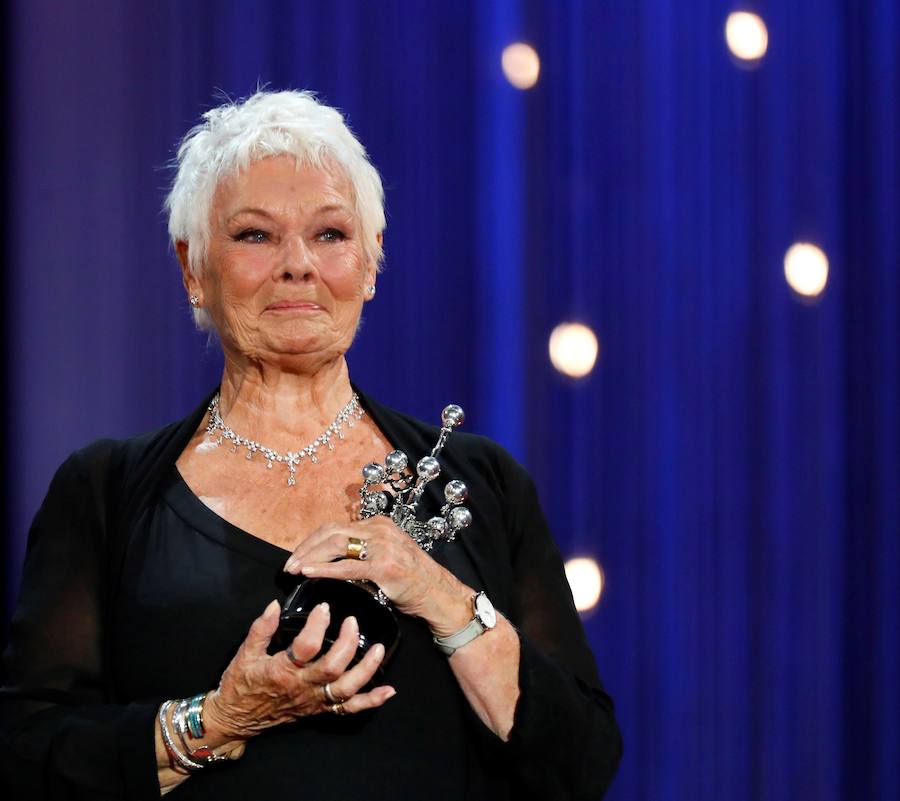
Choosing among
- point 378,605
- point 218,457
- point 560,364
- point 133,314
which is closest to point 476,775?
point 378,605

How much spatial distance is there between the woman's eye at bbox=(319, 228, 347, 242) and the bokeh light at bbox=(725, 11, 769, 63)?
1058 millimetres

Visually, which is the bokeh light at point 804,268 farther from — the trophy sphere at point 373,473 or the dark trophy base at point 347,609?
the dark trophy base at point 347,609

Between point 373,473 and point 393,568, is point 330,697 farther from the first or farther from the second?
point 373,473

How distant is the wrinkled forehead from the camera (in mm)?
1661

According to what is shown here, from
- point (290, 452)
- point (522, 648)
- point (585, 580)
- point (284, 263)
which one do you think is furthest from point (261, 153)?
point (585, 580)

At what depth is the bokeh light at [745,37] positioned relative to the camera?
2357 mm

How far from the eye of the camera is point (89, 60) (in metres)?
2.18

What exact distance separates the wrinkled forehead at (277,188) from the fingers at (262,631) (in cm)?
58

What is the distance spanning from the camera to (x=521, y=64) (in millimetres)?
2299

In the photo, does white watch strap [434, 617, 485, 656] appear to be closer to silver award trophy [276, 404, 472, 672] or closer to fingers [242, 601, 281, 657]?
silver award trophy [276, 404, 472, 672]

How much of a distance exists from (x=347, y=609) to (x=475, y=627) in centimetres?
17

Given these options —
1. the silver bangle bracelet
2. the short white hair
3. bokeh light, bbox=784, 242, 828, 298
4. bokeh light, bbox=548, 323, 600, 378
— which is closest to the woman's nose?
the short white hair

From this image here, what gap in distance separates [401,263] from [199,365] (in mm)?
420

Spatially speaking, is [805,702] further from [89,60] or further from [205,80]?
[89,60]
